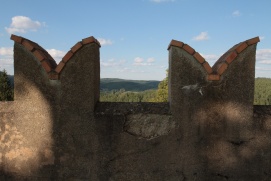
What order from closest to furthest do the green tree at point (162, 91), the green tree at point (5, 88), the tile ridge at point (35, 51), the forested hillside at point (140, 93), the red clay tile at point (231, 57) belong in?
the red clay tile at point (231, 57) < the tile ridge at point (35, 51) < the green tree at point (162, 91) < the forested hillside at point (140, 93) < the green tree at point (5, 88)

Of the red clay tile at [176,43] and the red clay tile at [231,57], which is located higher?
the red clay tile at [176,43]

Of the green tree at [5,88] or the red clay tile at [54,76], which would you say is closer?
the red clay tile at [54,76]

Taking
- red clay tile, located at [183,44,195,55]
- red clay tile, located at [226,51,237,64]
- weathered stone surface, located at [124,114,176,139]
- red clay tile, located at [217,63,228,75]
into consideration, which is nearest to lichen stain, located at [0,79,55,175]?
weathered stone surface, located at [124,114,176,139]

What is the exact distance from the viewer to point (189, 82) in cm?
274

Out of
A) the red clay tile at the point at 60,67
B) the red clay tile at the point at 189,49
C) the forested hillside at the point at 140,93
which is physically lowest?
the forested hillside at the point at 140,93

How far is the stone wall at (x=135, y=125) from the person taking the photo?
2705mm

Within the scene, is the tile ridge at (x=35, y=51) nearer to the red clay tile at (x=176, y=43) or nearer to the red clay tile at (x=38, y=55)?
the red clay tile at (x=38, y=55)

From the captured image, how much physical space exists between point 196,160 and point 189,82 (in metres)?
0.85

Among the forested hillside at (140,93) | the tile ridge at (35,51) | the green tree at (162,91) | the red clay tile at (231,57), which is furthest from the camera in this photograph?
the forested hillside at (140,93)

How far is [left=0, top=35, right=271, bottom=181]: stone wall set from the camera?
2705 millimetres

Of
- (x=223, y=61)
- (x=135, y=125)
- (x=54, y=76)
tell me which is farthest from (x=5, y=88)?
(x=223, y=61)

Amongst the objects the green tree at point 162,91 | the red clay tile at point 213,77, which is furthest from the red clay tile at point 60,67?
the green tree at point 162,91

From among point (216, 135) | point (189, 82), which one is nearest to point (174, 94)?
point (189, 82)

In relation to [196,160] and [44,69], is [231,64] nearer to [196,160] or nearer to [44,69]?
[196,160]
